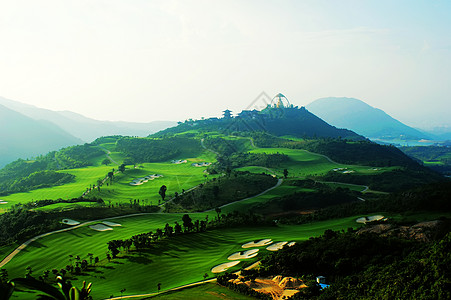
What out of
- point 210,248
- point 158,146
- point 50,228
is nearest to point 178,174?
point 158,146

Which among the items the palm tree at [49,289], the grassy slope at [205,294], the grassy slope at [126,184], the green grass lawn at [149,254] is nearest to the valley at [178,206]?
the green grass lawn at [149,254]

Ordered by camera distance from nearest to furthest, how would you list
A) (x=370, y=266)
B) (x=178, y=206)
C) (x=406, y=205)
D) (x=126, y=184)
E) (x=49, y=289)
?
(x=49, y=289)
(x=370, y=266)
(x=406, y=205)
(x=178, y=206)
(x=126, y=184)

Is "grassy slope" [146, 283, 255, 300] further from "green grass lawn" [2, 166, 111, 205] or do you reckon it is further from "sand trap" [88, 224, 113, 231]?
"green grass lawn" [2, 166, 111, 205]

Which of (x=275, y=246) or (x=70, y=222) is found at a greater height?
(x=275, y=246)

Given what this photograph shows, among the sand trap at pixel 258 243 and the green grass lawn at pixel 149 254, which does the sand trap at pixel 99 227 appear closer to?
the green grass lawn at pixel 149 254

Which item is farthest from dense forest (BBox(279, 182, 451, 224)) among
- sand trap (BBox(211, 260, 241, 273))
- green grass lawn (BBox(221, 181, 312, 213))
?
sand trap (BBox(211, 260, 241, 273))

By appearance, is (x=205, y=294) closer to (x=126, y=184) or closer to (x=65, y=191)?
(x=126, y=184)

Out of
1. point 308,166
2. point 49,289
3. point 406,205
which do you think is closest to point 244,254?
point 49,289

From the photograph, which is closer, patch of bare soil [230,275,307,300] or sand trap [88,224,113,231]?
patch of bare soil [230,275,307,300]

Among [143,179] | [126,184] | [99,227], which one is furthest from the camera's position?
[143,179]

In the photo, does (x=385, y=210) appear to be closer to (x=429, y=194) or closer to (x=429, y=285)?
(x=429, y=194)
